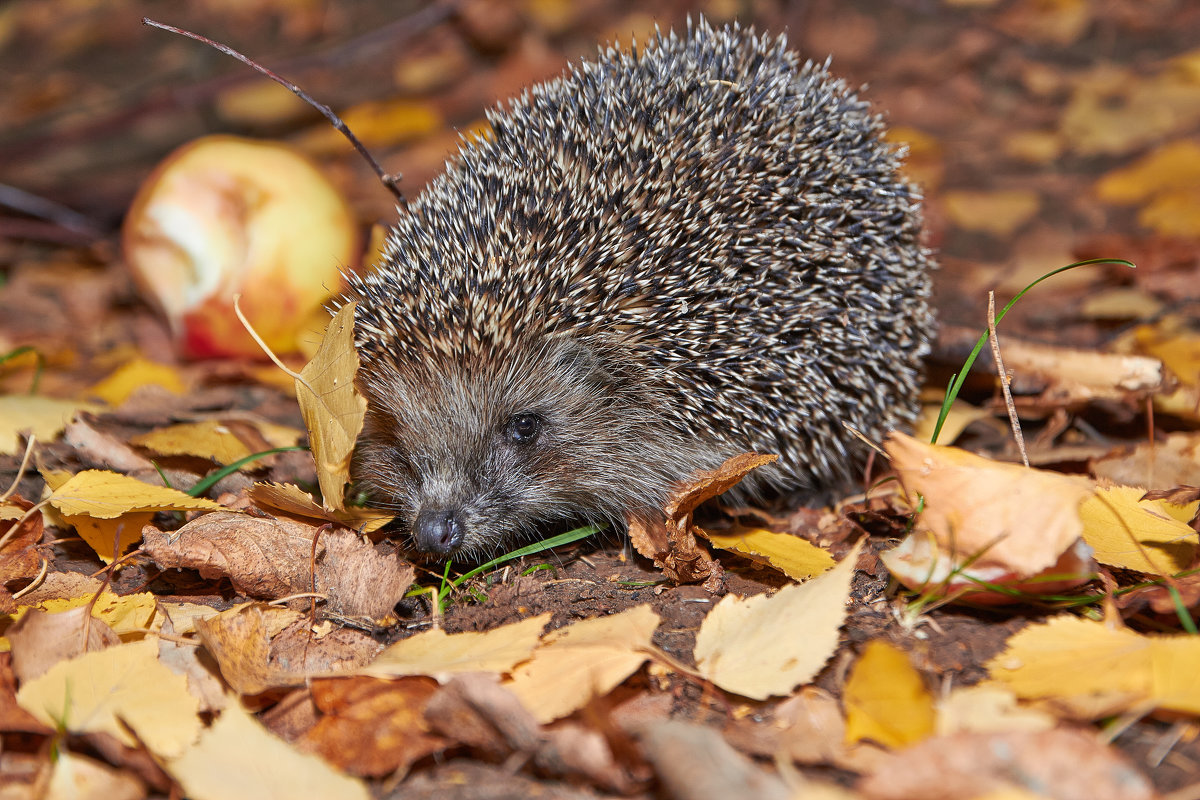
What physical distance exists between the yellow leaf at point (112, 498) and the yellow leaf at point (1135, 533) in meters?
2.02

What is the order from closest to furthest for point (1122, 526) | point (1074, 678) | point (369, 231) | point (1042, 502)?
point (1074, 678), point (1042, 502), point (1122, 526), point (369, 231)

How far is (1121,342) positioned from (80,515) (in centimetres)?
334

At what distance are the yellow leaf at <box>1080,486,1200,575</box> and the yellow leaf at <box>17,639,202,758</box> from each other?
72.8 inches

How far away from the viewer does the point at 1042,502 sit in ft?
6.01

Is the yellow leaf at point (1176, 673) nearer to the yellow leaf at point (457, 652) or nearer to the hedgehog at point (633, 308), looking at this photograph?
the hedgehog at point (633, 308)

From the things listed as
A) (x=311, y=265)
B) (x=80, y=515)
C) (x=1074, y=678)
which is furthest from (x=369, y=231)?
(x=1074, y=678)

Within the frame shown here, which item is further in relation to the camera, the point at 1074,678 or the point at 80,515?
the point at 80,515

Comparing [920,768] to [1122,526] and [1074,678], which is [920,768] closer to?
[1074,678]

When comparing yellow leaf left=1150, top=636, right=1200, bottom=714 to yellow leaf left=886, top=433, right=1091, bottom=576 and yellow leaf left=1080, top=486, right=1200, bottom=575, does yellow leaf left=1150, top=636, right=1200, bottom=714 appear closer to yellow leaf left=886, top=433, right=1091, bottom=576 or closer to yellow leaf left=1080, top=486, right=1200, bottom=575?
yellow leaf left=886, top=433, right=1091, bottom=576

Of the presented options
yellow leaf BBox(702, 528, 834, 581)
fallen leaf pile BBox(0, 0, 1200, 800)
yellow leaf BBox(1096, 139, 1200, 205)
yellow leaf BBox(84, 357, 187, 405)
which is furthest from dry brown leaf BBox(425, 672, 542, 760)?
yellow leaf BBox(1096, 139, 1200, 205)

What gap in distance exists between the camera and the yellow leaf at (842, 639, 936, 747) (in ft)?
5.22

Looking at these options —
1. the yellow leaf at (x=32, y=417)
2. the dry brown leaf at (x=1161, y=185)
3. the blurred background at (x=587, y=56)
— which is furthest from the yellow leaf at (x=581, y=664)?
the dry brown leaf at (x=1161, y=185)

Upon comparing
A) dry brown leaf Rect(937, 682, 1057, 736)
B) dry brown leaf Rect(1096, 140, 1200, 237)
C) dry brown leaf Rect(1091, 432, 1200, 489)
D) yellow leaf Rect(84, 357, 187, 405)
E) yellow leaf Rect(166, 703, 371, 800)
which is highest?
yellow leaf Rect(166, 703, 371, 800)

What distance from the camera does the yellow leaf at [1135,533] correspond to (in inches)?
80.0
